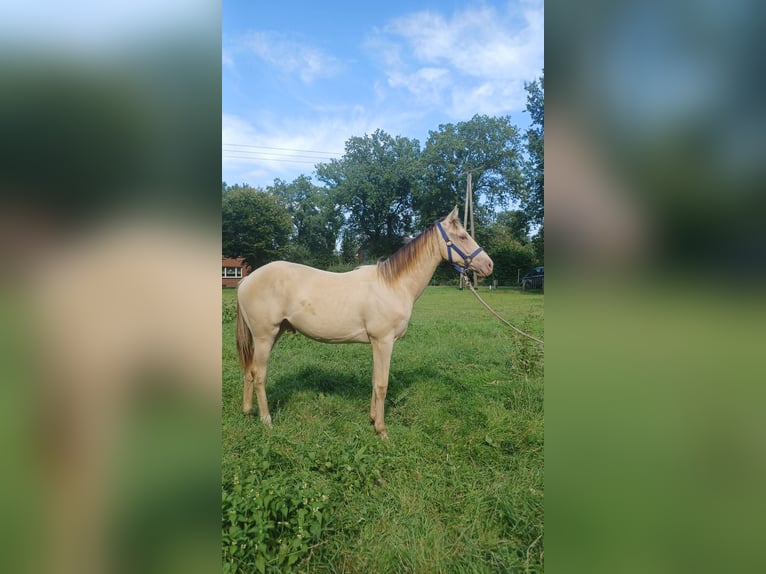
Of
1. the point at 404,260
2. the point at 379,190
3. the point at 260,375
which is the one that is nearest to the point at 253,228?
the point at 379,190

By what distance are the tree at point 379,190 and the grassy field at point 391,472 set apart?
19.5 meters

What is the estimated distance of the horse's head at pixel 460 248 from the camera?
3.84 m

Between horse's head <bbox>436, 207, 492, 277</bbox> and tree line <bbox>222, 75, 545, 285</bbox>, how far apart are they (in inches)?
740

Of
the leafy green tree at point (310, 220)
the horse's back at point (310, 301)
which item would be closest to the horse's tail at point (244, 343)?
the horse's back at point (310, 301)

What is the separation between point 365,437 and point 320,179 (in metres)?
28.7

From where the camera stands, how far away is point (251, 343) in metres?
4.18

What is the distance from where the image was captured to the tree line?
22.8 meters

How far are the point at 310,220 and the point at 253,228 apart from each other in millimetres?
6320

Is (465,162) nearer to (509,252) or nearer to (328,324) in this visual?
(509,252)

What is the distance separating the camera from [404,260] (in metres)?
3.95

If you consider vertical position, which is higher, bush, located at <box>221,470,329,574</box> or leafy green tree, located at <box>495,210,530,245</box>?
leafy green tree, located at <box>495,210,530,245</box>

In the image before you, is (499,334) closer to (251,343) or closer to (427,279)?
(427,279)

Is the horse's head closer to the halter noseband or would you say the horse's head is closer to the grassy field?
the halter noseband

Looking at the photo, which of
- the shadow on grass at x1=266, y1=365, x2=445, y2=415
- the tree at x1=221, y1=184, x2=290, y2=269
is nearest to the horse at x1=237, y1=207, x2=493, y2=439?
the shadow on grass at x1=266, y1=365, x2=445, y2=415
